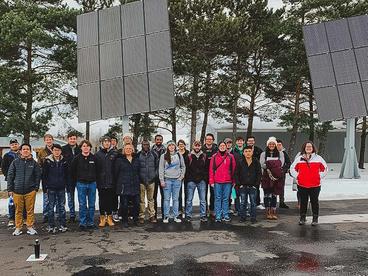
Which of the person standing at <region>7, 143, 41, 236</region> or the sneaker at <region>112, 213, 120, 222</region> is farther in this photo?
the sneaker at <region>112, 213, 120, 222</region>

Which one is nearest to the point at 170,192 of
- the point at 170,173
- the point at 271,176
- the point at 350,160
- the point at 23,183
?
the point at 170,173

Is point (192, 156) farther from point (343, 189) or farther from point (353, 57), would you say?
point (353, 57)

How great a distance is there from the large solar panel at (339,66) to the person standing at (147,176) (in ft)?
29.1

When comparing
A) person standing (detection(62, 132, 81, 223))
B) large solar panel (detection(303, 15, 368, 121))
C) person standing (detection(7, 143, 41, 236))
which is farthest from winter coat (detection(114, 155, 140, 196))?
large solar panel (detection(303, 15, 368, 121))

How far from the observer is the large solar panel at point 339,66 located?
15633mm

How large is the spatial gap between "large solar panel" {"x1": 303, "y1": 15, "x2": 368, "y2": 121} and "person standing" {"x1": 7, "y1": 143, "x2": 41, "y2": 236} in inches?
439

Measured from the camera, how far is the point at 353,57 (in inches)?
628

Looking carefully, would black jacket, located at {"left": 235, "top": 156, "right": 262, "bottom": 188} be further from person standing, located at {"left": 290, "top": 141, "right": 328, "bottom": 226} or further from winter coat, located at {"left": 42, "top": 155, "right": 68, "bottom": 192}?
winter coat, located at {"left": 42, "top": 155, "right": 68, "bottom": 192}

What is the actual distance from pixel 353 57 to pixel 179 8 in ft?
31.2

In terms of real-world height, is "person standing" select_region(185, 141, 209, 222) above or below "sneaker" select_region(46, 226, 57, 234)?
above

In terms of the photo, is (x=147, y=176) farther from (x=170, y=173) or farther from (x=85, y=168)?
(x=85, y=168)

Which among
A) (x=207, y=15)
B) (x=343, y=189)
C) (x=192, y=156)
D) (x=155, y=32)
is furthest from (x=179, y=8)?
(x=192, y=156)

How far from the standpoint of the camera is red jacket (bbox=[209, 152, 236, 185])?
8.98 m

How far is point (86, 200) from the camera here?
855 cm
